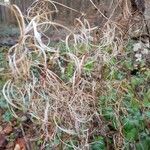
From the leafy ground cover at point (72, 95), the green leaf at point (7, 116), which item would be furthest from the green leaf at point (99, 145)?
the green leaf at point (7, 116)

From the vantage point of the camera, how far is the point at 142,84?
13.5ft

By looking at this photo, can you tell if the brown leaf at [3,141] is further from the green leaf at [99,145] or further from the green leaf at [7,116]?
the green leaf at [99,145]

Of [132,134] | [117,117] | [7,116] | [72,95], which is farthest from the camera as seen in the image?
[7,116]

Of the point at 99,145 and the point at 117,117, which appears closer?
the point at 117,117

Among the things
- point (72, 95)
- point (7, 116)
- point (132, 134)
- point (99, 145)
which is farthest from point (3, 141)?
point (72, 95)

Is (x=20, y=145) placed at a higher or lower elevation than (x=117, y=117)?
lower

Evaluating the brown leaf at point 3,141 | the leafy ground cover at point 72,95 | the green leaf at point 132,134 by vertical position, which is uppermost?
the leafy ground cover at point 72,95

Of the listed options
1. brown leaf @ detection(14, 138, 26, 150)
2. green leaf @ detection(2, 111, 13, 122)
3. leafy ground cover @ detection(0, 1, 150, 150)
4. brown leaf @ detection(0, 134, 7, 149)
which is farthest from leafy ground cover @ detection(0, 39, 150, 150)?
green leaf @ detection(2, 111, 13, 122)

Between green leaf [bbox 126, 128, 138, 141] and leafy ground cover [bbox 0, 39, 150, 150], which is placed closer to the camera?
leafy ground cover [bbox 0, 39, 150, 150]

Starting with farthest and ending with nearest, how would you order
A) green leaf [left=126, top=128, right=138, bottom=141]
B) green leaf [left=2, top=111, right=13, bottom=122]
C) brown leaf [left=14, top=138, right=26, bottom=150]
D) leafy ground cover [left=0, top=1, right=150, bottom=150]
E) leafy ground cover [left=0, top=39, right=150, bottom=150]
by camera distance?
green leaf [left=2, top=111, right=13, bottom=122]
brown leaf [left=14, top=138, right=26, bottom=150]
green leaf [left=126, top=128, right=138, bottom=141]
leafy ground cover [left=0, top=39, right=150, bottom=150]
leafy ground cover [left=0, top=1, right=150, bottom=150]

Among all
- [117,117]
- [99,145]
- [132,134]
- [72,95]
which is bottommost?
[99,145]

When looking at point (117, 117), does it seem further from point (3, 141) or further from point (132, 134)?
point (3, 141)

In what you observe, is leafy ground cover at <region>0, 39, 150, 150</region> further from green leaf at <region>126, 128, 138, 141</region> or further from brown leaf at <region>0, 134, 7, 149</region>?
brown leaf at <region>0, 134, 7, 149</region>

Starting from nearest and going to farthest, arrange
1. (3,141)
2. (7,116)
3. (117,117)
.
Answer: (117,117)
(3,141)
(7,116)
